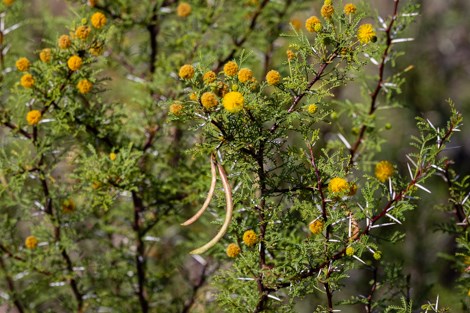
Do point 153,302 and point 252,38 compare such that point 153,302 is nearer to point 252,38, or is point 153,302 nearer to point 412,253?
point 252,38

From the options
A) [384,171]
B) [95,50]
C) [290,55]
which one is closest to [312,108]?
[290,55]

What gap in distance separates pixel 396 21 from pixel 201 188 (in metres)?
0.69

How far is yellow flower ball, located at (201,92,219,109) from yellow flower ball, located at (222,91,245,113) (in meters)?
0.02

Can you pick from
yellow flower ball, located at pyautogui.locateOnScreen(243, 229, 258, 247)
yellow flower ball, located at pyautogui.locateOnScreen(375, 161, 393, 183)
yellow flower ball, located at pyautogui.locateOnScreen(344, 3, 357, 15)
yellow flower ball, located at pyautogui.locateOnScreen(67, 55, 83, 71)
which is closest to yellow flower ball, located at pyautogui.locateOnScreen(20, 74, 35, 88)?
yellow flower ball, located at pyautogui.locateOnScreen(67, 55, 83, 71)

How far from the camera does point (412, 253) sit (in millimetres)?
3148

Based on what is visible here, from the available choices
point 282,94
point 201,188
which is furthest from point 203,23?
point 282,94

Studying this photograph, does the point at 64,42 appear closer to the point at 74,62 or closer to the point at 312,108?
the point at 74,62

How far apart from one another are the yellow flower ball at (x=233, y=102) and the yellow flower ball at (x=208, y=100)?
0.02 metres

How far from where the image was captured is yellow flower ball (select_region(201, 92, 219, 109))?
101 centimetres

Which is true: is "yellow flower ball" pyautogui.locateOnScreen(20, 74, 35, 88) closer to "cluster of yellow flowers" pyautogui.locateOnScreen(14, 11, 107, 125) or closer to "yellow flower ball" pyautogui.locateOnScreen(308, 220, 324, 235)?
"cluster of yellow flowers" pyautogui.locateOnScreen(14, 11, 107, 125)

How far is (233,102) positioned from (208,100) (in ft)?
0.15

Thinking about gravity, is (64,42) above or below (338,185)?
above

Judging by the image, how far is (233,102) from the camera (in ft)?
3.26

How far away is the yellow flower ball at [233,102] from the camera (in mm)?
993
